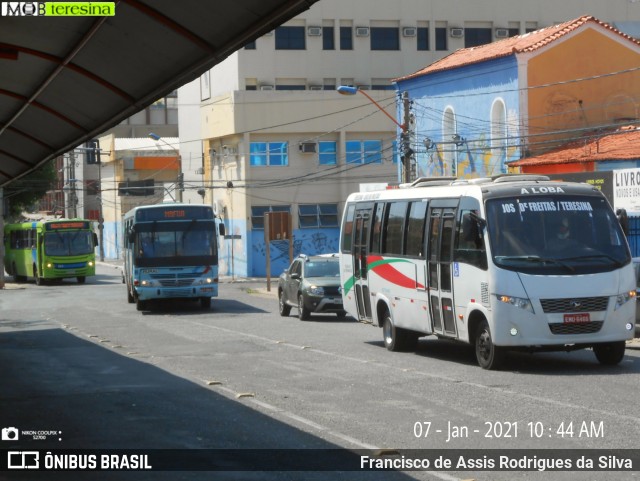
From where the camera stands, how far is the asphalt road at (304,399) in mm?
11398

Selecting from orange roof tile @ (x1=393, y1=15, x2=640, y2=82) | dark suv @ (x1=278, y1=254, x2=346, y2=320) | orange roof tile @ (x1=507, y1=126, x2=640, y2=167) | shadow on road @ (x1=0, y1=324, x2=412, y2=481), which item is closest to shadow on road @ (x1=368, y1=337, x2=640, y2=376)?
shadow on road @ (x1=0, y1=324, x2=412, y2=481)

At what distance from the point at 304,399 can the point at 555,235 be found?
554 centimetres

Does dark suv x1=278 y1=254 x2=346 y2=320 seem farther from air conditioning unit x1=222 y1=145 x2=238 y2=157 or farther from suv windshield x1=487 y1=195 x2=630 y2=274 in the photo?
air conditioning unit x1=222 y1=145 x2=238 y2=157

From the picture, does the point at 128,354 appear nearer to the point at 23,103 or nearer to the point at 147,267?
the point at 23,103

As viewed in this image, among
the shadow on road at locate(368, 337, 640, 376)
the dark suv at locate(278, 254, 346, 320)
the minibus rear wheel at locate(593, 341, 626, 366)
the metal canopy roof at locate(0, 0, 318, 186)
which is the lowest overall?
the shadow on road at locate(368, 337, 640, 376)

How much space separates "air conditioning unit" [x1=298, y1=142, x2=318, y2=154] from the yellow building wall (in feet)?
73.1

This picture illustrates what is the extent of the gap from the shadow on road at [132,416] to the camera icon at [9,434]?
108 millimetres

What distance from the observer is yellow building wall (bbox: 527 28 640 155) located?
140ft

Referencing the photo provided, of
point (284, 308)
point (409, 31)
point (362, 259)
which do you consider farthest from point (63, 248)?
point (362, 259)

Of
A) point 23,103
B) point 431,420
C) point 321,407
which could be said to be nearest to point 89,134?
point 23,103

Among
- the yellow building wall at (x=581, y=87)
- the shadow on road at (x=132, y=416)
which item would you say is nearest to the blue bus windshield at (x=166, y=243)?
the yellow building wall at (x=581, y=87)

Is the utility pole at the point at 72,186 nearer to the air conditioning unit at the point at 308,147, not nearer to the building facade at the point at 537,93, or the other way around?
the air conditioning unit at the point at 308,147

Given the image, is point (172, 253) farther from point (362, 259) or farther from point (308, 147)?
point (308, 147)

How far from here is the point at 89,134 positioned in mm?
17297
